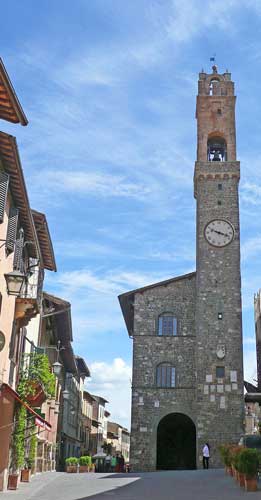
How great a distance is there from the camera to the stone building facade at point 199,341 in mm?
32656

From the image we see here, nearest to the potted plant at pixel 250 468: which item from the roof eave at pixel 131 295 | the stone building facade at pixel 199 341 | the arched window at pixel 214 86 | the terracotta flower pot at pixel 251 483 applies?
the terracotta flower pot at pixel 251 483

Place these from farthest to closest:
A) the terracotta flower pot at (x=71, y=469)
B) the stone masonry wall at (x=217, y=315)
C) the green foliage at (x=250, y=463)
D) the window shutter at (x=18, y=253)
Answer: the stone masonry wall at (x=217, y=315)
the terracotta flower pot at (x=71, y=469)
the window shutter at (x=18, y=253)
the green foliage at (x=250, y=463)

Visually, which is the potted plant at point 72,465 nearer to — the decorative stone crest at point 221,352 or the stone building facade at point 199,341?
the stone building facade at point 199,341

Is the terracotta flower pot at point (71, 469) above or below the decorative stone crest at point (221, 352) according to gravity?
below

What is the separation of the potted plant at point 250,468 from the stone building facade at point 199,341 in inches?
683

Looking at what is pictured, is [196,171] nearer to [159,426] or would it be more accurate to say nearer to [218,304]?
[218,304]

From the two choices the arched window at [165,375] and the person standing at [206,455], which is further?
the arched window at [165,375]

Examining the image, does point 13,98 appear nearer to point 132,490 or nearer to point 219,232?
point 132,490

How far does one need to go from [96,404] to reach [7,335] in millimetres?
53425

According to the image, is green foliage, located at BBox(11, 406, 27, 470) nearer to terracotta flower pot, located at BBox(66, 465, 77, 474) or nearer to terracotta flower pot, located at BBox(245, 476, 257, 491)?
terracotta flower pot, located at BBox(245, 476, 257, 491)

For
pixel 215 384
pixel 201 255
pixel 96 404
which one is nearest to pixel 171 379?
pixel 215 384

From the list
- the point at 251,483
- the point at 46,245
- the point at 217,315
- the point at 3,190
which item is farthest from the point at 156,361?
the point at 3,190

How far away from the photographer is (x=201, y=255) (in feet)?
117

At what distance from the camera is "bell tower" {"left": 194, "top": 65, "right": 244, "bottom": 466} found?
1275 inches
